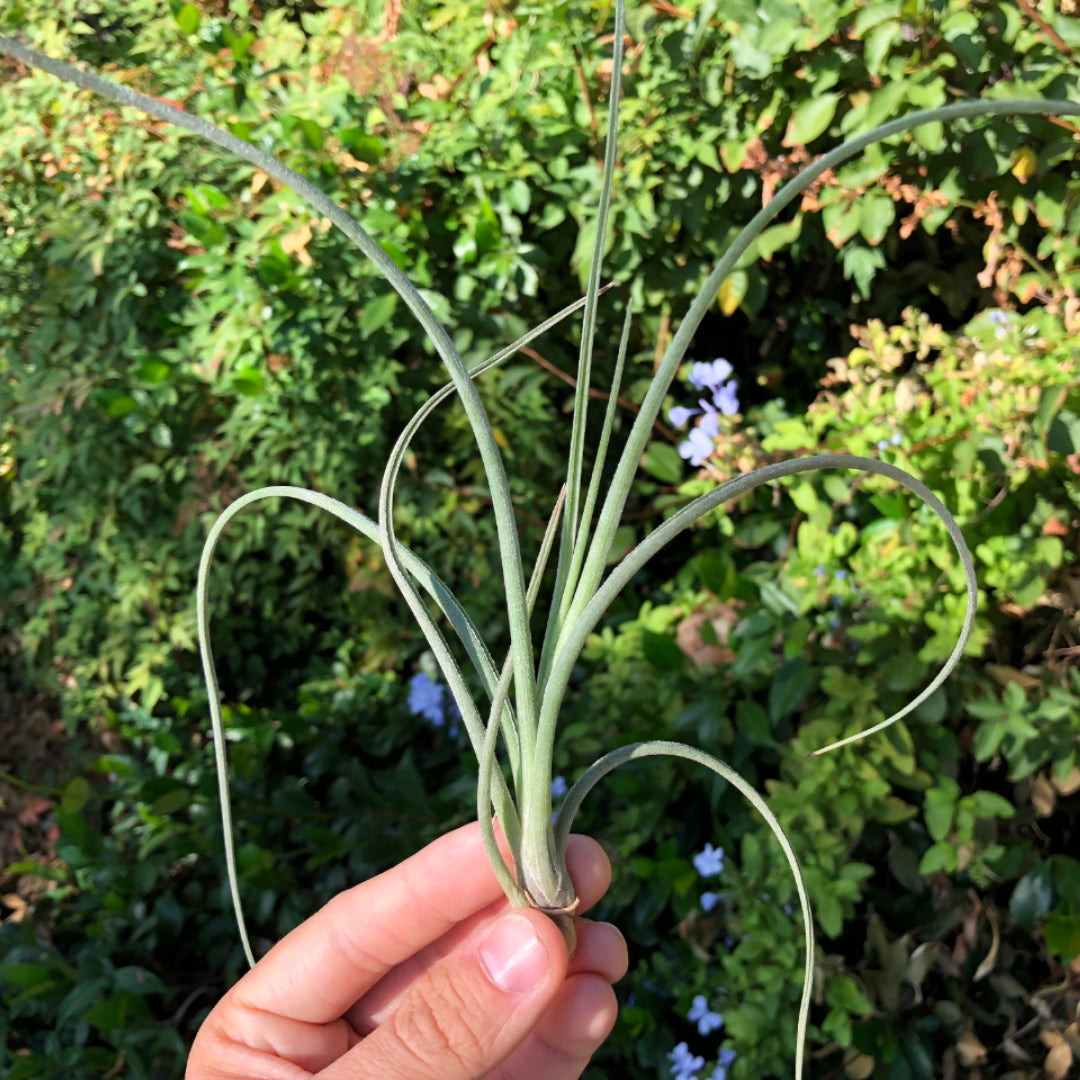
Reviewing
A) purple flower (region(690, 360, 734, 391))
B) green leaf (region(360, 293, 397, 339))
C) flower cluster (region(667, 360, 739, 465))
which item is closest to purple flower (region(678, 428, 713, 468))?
flower cluster (region(667, 360, 739, 465))

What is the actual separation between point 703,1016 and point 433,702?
2.70 ft

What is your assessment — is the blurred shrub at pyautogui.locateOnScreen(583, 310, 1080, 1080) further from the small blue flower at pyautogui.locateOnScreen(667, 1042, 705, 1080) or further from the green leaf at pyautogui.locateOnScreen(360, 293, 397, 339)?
the green leaf at pyautogui.locateOnScreen(360, 293, 397, 339)

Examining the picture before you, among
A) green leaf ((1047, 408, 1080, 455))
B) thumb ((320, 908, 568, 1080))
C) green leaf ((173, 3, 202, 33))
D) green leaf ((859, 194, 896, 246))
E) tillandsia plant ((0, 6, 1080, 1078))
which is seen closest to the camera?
tillandsia plant ((0, 6, 1080, 1078))

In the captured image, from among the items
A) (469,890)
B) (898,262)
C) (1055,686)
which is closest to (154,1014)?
(469,890)

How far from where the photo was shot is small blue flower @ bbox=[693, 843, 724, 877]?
135 centimetres

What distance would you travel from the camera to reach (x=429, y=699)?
186cm

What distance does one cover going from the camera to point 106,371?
1951 millimetres

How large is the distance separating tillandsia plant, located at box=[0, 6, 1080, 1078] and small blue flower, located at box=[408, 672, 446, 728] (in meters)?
1.07

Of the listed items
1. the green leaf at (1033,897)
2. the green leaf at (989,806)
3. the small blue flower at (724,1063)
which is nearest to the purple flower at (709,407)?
the green leaf at (989,806)

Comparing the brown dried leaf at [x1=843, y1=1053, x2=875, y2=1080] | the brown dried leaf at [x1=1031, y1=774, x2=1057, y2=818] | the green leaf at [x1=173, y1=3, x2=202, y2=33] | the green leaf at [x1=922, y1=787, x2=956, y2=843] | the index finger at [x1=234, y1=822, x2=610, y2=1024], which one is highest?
the green leaf at [x1=173, y1=3, x2=202, y2=33]

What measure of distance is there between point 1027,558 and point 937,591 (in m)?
0.14

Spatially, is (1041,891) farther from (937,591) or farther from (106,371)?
(106,371)

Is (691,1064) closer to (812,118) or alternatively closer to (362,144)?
(812,118)

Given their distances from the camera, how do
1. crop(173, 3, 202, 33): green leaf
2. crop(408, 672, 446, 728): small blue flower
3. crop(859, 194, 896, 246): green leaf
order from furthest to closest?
crop(408, 672, 446, 728): small blue flower
crop(173, 3, 202, 33): green leaf
crop(859, 194, 896, 246): green leaf
